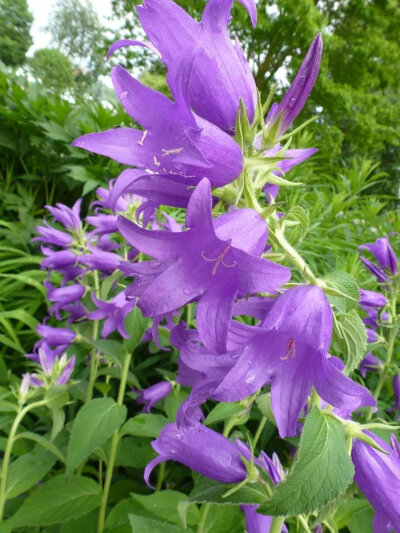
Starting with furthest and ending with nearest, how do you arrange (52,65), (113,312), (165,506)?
1. (52,65)
2. (113,312)
3. (165,506)

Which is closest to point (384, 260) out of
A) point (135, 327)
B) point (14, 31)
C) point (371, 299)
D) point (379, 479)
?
point (371, 299)

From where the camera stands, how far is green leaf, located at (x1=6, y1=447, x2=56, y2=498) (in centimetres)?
130

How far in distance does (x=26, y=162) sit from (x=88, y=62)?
4255 cm

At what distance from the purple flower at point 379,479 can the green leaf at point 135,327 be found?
2.51ft

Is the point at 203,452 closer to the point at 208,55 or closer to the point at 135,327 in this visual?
the point at 135,327

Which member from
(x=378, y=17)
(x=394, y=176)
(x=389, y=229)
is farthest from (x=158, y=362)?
(x=394, y=176)

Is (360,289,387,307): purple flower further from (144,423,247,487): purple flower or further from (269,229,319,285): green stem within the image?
(269,229,319,285): green stem

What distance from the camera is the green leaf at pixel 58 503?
3.94ft

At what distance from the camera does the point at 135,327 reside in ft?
4.35

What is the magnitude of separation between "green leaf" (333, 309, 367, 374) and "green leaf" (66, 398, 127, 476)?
2.68 feet

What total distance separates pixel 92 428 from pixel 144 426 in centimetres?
19

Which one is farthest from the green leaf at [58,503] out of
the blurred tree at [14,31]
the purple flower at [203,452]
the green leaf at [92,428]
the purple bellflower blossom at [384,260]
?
the blurred tree at [14,31]

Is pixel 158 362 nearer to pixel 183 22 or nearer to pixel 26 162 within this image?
pixel 183 22

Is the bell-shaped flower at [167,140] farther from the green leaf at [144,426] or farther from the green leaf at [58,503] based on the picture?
the green leaf at [58,503]
